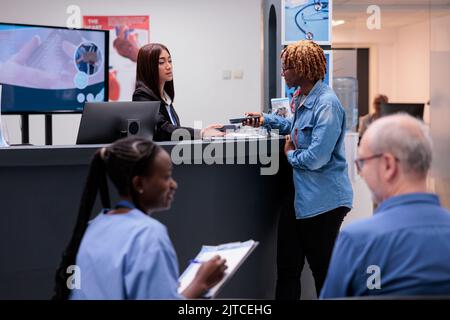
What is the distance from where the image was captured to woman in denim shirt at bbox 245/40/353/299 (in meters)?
2.69

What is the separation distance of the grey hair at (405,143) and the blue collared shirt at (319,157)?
47.9 inches

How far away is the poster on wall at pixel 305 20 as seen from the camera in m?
4.19

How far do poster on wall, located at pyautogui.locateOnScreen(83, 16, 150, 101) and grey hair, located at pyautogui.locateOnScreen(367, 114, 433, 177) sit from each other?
548cm

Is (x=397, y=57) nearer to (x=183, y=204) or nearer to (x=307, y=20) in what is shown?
(x=307, y=20)

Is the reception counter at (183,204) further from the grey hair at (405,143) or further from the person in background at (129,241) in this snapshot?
the grey hair at (405,143)

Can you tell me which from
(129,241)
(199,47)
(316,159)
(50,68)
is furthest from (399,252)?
(199,47)

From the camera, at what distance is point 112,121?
2.64 m

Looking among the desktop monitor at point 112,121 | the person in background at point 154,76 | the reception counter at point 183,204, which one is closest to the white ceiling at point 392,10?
the person in background at point 154,76

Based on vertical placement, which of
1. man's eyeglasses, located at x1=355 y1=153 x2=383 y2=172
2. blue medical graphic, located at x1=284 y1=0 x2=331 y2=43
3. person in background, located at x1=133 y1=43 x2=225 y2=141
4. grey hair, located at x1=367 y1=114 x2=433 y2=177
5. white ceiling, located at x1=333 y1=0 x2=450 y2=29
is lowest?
man's eyeglasses, located at x1=355 y1=153 x2=383 y2=172

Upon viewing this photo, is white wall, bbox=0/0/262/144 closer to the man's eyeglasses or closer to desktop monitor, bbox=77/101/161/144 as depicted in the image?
desktop monitor, bbox=77/101/161/144

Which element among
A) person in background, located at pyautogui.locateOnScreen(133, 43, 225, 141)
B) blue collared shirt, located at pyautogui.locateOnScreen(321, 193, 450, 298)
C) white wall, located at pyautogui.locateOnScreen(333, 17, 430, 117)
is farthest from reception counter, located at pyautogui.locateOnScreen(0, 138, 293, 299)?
white wall, located at pyautogui.locateOnScreen(333, 17, 430, 117)

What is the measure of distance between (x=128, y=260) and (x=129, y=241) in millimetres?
38

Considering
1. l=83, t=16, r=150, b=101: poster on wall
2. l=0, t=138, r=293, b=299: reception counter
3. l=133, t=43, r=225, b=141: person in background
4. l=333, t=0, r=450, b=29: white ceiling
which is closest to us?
l=0, t=138, r=293, b=299: reception counter
